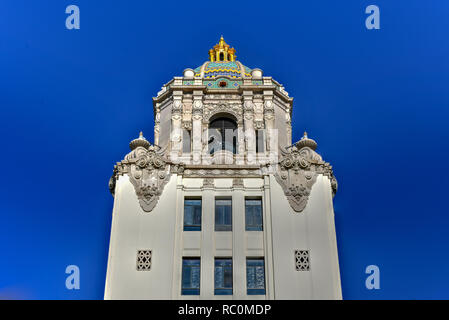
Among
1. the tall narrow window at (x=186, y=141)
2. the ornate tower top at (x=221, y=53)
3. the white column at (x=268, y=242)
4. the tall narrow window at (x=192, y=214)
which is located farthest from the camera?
the ornate tower top at (x=221, y=53)

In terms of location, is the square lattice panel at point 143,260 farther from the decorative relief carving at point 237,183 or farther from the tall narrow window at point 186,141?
the tall narrow window at point 186,141

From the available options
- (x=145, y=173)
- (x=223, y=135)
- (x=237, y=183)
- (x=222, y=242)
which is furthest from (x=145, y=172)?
(x=223, y=135)

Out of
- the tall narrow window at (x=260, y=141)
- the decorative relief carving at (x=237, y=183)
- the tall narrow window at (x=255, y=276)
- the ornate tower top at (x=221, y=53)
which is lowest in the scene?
the tall narrow window at (x=255, y=276)

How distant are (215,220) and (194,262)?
239 centimetres

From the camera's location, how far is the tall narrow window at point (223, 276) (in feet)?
96.1

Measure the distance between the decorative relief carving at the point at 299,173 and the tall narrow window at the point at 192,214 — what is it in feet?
13.3

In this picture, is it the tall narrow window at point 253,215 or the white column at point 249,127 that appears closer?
the tall narrow window at point 253,215

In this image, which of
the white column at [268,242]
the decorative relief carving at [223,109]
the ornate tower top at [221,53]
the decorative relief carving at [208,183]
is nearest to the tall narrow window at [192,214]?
the decorative relief carving at [208,183]

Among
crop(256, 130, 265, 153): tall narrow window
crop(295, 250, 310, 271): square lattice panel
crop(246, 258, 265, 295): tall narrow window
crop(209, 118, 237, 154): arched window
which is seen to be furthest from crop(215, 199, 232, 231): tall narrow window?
crop(209, 118, 237, 154): arched window

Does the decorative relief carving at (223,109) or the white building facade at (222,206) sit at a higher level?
→ the decorative relief carving at (223,109)

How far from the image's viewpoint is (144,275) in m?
29.3

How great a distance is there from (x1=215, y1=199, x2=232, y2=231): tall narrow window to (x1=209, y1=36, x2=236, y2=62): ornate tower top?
1312cm

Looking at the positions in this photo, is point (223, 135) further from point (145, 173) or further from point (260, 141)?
point (145, 173)
